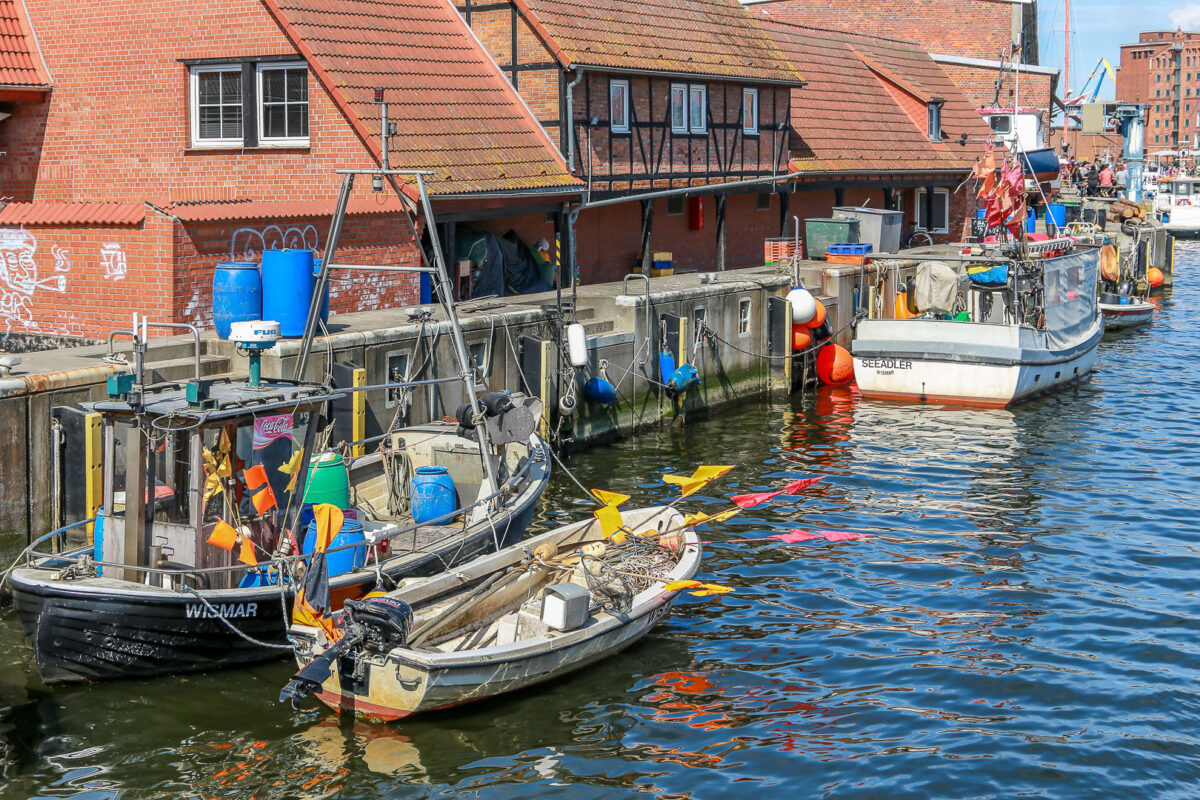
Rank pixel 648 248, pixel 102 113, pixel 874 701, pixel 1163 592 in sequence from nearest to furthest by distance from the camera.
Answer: pixel 874 701
pixel 1163 592
pixel 102 113
pixel 648 248

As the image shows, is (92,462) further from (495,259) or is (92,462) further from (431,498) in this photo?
(495,259)

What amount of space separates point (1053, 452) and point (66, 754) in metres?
15.4

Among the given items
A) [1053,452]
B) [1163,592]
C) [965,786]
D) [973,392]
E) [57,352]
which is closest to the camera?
[965,786]

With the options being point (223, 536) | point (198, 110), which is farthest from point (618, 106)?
point (223, 536)

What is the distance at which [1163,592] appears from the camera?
47.0 ft

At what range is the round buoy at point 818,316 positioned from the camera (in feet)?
83.4

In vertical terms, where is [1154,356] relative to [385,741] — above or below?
above

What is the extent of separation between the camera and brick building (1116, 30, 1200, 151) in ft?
478

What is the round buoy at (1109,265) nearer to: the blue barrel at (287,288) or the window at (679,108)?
the window at (679,108)

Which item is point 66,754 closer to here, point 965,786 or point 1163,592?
point 965,786

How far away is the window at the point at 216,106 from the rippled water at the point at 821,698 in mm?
8814

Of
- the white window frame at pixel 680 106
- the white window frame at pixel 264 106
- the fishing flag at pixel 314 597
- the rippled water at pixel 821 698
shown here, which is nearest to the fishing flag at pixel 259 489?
the fishing flag at pixel 314 597

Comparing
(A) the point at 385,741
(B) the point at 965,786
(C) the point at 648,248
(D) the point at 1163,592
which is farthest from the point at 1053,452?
(A) the point at 385,741

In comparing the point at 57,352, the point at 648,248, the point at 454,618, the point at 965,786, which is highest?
the point at 648,248
